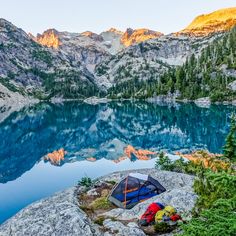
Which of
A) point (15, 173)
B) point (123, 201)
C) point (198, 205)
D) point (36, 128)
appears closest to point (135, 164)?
point (15, 173)

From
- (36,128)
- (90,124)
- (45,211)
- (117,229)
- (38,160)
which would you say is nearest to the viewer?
(117,229)

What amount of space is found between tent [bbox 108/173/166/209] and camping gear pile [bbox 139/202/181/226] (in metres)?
5.10

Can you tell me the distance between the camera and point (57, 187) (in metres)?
47.1

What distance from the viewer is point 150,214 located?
22844 millimetres

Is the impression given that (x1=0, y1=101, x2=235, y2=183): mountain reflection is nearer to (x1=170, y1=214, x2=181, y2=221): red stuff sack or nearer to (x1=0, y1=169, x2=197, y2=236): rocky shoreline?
(x1=0, y1=169, x2=197, y2=236): rocky shoreline

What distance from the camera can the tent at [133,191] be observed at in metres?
28.5

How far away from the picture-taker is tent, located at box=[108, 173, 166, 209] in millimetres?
28514

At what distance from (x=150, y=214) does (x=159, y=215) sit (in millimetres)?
894

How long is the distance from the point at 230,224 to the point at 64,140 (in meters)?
91.3

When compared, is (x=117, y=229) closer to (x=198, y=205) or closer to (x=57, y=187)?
(x=198, y=205)

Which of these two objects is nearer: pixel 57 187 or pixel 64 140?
pixel 57 187

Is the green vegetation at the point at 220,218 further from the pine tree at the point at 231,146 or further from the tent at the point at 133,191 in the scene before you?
the pine tree at the point at 231,146

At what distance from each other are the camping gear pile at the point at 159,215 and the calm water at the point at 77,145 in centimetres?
1835

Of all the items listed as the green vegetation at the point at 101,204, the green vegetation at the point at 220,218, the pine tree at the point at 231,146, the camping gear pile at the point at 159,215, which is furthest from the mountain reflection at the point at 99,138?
the green vegetation at the point at 220,218
